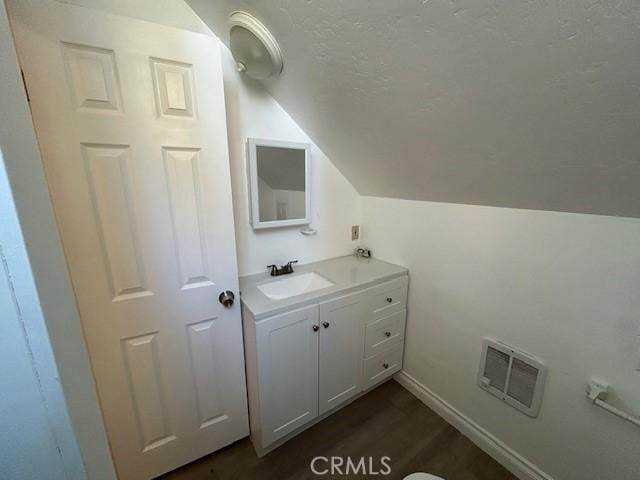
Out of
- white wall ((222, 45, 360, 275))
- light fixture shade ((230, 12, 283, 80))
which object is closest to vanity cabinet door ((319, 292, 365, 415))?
white wall ((222, 45, 360, 275))

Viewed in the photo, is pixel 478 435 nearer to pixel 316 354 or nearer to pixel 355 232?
pixel 316 354

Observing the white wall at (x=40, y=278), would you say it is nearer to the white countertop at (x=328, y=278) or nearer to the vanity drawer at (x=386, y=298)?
the white countertop at (x=328, y=278)

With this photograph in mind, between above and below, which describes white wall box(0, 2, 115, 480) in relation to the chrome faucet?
above

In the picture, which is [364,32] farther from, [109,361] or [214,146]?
[109,361]

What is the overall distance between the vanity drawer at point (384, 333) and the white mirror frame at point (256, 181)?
0.82 m

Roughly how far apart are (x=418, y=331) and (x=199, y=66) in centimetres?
189

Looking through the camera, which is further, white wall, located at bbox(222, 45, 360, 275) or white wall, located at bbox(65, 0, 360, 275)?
white wall, located at bbox(222, 45, 360, 275)

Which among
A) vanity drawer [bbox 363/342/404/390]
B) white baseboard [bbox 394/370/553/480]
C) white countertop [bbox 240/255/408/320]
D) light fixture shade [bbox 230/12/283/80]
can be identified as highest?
light fixture shade [bbox 230/12/283/80]

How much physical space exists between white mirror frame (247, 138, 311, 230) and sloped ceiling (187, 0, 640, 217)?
10.6 inches

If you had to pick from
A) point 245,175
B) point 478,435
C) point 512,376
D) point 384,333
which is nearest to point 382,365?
point 384,333

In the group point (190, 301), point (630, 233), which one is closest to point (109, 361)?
point (190, 301)

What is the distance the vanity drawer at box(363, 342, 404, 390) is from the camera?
1.60 m

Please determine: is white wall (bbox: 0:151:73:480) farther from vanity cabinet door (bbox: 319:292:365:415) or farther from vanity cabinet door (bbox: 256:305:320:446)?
vanity cabinet door (bbox: 319:292:365:415)

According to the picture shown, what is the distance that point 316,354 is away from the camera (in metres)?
1.33
